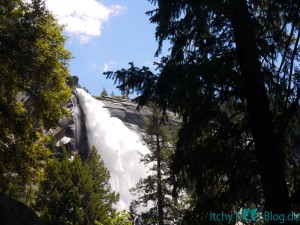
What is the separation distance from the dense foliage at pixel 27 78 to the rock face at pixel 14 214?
1192mm

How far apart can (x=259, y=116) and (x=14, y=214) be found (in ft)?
27.3

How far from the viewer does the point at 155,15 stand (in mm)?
6750

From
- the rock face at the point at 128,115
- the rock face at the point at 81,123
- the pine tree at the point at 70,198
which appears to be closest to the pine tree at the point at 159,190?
the pine tree at the point at 70,198

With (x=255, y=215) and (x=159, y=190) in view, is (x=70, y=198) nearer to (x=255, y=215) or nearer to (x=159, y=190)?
(x=159, y=190)

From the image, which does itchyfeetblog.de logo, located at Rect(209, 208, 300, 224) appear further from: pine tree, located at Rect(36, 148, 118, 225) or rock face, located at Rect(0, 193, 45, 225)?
pine tree, located at Rect(36, 148, 118, 225)

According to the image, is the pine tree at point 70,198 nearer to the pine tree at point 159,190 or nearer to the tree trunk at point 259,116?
the pine tree at point 159,190

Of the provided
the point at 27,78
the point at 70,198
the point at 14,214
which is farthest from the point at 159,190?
the point at 70,198

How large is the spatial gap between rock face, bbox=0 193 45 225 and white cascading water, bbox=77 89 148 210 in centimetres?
2789

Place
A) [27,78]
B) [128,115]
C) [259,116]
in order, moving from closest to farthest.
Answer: [259,116]
[27,78]
[128,115]

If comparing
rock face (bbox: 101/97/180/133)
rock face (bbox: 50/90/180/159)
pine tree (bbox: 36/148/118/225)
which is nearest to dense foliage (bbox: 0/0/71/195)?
pine tree (bbox: 36/148/118/225)

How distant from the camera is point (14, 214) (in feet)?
33.3

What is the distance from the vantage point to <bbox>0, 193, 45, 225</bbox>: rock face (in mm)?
9802

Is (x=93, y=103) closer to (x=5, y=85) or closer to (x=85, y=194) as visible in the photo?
(x=85, y=194)

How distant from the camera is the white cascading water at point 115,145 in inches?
1695
